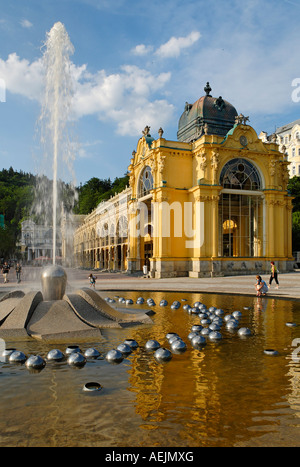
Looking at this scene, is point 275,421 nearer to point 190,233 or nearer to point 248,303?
point 248,303

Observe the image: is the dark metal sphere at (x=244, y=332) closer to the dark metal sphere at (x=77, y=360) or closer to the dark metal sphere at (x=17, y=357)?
the dark metal sphere at (x=77, y=360)

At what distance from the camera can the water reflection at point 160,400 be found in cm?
410

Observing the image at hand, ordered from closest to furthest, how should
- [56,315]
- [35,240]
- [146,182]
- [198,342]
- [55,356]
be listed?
[55,356]
[198,342]
[56,315]
[146,182]
[35,240]

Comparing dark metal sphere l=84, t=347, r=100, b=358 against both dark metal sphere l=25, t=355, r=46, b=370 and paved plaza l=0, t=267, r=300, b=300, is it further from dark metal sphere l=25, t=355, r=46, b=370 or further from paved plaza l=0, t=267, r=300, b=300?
paved plaza l=0, t=267, r=300, b=300


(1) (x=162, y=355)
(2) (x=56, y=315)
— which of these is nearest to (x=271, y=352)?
(1) (x=162, y=355)

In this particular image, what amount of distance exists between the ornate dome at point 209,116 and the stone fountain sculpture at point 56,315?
33629mm

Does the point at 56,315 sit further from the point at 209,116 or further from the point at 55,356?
the point at 209,116

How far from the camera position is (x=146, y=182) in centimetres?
4116

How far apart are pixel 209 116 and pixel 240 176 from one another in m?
8.63

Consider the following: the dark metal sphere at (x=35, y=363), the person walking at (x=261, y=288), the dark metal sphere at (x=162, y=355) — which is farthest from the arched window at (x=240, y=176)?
the dark metal sphere at (x=35, y=363)

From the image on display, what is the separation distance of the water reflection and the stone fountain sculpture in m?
0.52

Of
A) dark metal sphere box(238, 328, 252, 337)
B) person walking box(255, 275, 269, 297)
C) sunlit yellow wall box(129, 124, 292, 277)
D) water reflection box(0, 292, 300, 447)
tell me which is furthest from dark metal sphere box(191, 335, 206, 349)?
sunlit yellow wall box(129, 124, 292, 277)

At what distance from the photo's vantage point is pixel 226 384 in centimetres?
582
